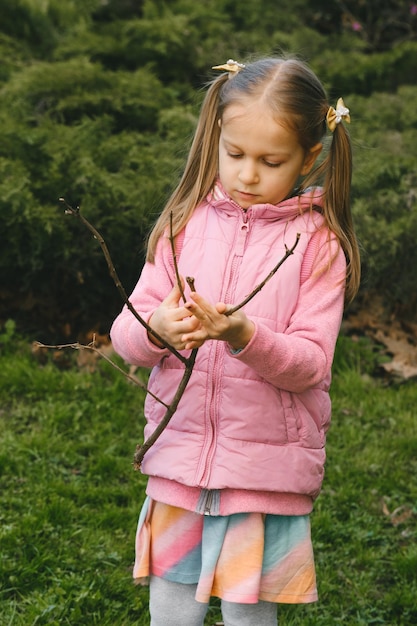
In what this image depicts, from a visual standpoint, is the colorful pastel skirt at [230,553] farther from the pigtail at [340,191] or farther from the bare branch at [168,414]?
the pigtail at [340,191]

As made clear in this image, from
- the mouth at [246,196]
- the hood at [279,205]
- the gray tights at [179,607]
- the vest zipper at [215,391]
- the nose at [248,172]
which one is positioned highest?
the nose at [248,172]

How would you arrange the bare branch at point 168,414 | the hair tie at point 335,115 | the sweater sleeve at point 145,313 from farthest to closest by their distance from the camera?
the hair tie at point 335,115, the sweater sleeve at point 145,313, the bare branch at point 168,414

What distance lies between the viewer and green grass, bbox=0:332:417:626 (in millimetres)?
2768

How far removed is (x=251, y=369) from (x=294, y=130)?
0.57m

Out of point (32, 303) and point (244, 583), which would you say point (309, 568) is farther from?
point (32, 303)

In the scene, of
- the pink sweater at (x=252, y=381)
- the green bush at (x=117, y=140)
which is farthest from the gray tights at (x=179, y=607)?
the green bush at (x=117, y=140)

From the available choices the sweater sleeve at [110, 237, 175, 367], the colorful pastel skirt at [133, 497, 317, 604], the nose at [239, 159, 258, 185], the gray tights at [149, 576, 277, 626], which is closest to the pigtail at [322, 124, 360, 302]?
the nose at [239, 159, 258, 185]

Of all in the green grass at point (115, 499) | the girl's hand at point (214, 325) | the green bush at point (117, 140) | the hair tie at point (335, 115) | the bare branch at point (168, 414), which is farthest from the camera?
the green bush at point (117, 140)

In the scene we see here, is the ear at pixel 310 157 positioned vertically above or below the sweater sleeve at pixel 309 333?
above

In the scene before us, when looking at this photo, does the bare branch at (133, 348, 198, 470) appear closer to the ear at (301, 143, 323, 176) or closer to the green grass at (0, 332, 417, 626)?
the ear at (301, 143, 323, 176)

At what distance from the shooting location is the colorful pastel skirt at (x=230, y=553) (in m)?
2.03

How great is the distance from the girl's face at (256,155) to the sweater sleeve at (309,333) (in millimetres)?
169

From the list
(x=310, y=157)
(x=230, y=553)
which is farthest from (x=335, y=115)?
(x=230, y=553)

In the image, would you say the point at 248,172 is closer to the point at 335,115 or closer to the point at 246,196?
the point at 246,196
